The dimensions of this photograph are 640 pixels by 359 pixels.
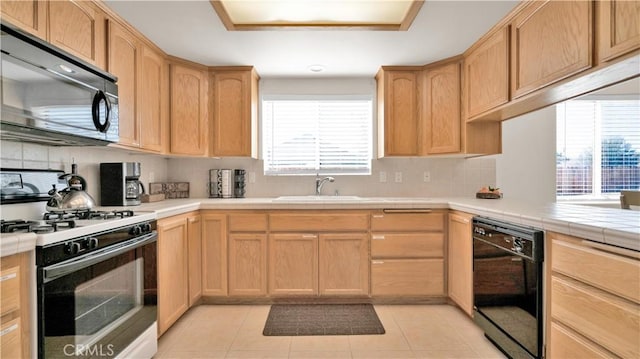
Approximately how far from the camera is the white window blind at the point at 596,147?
13.7ft

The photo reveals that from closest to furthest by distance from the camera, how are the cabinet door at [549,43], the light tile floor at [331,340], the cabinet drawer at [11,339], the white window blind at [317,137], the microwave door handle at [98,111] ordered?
the cabinet drawer at [11,339] → the cabinet door at [549,43] → the microwave door handle at [98,111] → the light tile floor at [331,340] → the white window blind at [317,137]

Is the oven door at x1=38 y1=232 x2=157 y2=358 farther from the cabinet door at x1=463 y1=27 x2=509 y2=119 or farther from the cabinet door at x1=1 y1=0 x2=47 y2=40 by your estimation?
the cabinet door at x1=463 y1=27 x2=509 y2=119

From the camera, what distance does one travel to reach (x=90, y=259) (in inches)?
55.2

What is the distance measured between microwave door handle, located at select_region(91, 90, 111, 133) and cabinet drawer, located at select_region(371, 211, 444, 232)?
2033 millimetres

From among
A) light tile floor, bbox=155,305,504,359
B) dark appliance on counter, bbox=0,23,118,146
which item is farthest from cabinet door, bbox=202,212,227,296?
dark appliance on counter, bbox=0,23,118,146

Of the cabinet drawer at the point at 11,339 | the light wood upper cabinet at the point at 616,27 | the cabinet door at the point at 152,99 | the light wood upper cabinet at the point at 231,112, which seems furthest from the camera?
the light wood upper cabinet at the point at 231,112

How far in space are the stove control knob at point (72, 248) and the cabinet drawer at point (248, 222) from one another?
1.43m

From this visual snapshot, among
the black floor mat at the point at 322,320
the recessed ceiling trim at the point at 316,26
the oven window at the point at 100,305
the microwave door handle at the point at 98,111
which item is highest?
the recessed ceiling trim at the point at 316,26

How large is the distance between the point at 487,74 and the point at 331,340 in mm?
2352

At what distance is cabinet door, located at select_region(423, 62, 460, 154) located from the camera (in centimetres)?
297

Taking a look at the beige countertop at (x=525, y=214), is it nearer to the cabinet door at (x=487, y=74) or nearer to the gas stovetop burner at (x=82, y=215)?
the gas stovetop burner at (x=82, y=215)

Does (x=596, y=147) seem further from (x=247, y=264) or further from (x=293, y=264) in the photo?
(x=247, y=264)

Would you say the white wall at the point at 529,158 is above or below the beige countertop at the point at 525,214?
above

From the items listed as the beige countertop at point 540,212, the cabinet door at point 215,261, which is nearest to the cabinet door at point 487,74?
the beige countertop at point 540,212
